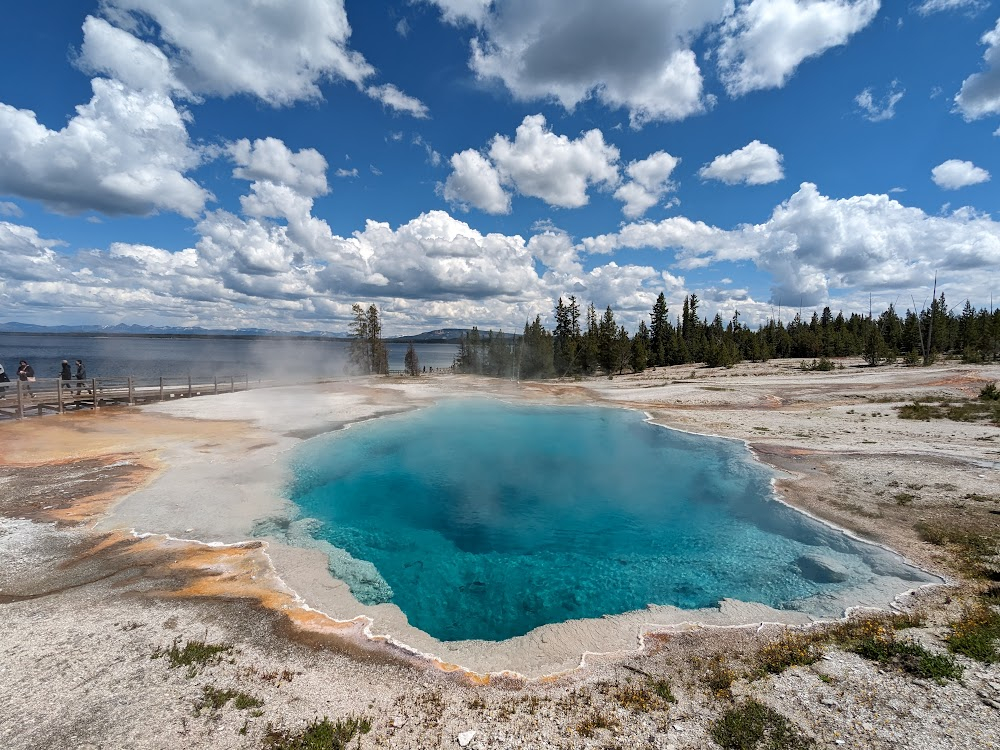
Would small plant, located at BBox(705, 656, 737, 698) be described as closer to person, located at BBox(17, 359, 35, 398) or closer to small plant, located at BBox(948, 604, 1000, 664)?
small plant, located at BBox(948, 604, 1000, 664)

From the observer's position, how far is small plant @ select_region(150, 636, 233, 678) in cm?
668

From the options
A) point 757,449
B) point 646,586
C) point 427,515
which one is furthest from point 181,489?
point 757,449

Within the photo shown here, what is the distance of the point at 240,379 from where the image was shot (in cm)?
4506

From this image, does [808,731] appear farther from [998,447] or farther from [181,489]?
[998,447]

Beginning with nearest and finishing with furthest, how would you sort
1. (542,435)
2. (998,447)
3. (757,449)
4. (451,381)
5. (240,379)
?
(998,447)
(757,449)
(542,435)
(240,379)
(451,381)

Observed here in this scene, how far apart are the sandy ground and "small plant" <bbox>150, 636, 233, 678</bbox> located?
124mm

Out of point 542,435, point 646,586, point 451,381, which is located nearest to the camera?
point 646,586

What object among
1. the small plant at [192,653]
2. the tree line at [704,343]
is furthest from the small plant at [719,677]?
the tree line at [704,343]

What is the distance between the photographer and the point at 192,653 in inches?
271

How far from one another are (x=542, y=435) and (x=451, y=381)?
1139 inches

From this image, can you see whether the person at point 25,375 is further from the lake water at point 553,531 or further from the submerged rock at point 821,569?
the submerged rock at point 821,569

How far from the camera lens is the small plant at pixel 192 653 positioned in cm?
668

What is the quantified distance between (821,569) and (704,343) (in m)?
77.4

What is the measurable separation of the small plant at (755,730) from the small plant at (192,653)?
739 cm
